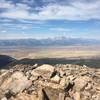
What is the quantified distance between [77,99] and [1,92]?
19.0m

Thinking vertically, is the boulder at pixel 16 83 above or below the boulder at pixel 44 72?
below

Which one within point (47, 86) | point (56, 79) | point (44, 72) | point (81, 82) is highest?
point (44, 72)

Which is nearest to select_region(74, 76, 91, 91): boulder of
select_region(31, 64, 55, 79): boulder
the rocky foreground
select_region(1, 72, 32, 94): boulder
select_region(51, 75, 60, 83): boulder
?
the rocky foreground

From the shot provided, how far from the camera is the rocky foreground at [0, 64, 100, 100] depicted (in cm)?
5847

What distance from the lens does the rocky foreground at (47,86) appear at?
58.5 metres

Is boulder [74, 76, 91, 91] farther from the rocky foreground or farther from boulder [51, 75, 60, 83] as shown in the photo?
boulder [51, 75, 60, 83]

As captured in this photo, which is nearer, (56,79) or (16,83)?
(56,79)

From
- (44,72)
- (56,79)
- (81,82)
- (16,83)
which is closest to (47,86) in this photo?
(56,79)

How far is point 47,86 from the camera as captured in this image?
60781 mm

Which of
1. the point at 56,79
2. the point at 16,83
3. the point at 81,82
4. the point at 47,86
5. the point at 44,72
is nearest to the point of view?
the point at 47,86

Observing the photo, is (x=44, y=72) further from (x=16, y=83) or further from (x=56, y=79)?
(x=16, y=83)

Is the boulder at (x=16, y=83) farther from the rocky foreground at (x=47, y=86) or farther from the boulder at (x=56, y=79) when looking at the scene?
the boulder at (x=56, y=79)

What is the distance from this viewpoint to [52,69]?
7038cm

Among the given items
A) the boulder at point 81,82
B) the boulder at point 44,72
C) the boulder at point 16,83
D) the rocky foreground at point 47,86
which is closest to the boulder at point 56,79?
the rocky foreground at point 47,86
